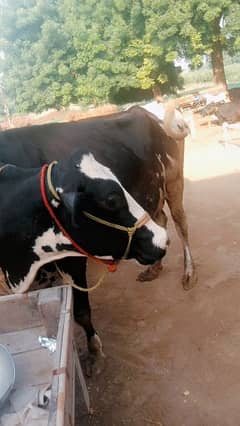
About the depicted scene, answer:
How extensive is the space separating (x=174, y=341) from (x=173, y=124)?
197 centimetres

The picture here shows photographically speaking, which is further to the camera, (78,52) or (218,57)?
(78,52)

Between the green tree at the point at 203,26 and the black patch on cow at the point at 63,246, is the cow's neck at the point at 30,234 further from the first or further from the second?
the green tree at the point at 203,26

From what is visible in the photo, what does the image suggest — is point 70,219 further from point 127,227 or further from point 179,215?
point 179,215

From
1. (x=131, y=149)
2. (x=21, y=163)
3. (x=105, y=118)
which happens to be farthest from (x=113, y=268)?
→ (x=105, y=118)

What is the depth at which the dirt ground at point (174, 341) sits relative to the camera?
2381mm

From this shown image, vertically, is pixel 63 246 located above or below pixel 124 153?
below

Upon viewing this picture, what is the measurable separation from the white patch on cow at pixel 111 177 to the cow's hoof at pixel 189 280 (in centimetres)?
151

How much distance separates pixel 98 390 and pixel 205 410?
0.70 meters

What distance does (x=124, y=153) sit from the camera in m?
3.32

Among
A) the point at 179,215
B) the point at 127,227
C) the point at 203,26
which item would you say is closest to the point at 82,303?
the point at 127,227

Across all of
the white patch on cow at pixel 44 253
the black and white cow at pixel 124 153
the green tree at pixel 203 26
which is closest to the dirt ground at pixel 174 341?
the black and white cow at pixel 124 153

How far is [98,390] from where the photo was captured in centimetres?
262

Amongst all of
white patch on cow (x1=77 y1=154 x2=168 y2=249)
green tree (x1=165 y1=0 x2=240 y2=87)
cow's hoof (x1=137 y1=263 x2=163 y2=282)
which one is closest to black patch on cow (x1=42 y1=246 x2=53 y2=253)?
white patch on cow (x1=77 y1=154 x2=168 y2=249)

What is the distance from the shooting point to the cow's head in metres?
1.94
